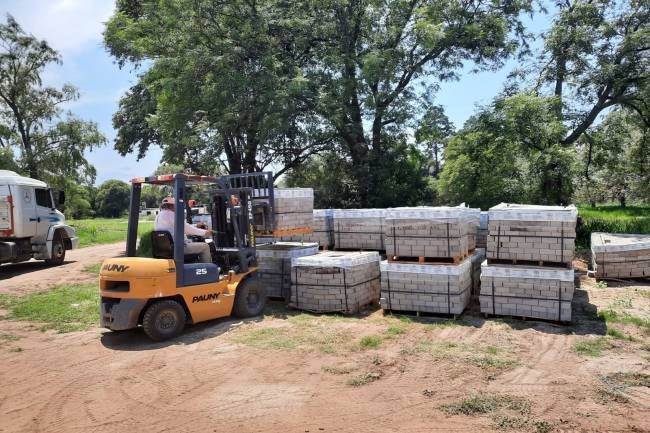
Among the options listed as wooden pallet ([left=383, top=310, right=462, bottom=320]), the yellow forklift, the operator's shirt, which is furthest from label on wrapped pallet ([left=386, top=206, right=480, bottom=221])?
the operator's shirt

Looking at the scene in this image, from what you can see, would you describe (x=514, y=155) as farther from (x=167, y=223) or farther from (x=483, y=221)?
(x=167, y=223)

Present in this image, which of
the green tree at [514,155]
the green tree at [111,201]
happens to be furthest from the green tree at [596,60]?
the green tree at [111,201]

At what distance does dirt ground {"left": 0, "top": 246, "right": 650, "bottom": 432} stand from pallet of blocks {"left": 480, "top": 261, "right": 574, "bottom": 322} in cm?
25

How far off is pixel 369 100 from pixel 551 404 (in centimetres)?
1580

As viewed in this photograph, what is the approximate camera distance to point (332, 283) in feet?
31.4

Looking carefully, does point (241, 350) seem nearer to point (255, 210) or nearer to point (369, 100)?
point (255, 210)

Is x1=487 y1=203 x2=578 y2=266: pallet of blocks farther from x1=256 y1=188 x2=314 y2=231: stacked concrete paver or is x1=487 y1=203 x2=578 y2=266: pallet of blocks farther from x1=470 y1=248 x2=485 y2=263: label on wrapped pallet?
x1=256 y1=188 x2=314 y2=231: stacked concrete paver

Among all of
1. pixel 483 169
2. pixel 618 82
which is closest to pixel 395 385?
pixel 483 169

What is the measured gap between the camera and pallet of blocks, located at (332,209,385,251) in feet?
39.7

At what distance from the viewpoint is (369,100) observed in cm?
1964

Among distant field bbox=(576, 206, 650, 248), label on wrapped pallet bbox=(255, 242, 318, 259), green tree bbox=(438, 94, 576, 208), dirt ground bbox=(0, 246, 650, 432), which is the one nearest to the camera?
dirt ground bbox=(0, 246, 650, 432)

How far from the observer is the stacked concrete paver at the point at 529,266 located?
28.0 ft

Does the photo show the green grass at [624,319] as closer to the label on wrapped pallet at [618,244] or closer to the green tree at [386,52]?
the label on wrapped pallet at [618,244]

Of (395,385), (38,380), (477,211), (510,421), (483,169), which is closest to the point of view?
(510,421)
